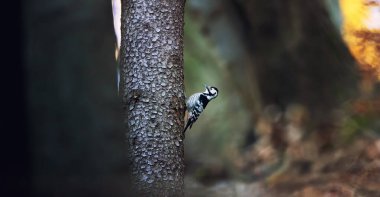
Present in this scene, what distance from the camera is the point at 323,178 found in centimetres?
726

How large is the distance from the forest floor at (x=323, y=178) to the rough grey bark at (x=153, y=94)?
363 cm

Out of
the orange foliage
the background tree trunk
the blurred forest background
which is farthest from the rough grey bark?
the orange foliage

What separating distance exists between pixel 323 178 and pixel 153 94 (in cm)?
446

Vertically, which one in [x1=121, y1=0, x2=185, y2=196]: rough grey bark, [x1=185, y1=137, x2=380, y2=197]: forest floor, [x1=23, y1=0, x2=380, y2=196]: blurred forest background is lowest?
[x1=121, y1=0, x2=185, y2=196]: rough grey bark

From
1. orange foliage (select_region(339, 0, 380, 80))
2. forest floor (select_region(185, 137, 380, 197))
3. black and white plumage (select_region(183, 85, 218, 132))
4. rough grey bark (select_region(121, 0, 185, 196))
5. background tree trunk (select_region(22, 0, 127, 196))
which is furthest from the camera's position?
orange foliage (select_region(339, 0, 380, 80))

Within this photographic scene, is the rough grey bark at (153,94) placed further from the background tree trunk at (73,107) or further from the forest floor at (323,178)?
the forest floor at (323,178)

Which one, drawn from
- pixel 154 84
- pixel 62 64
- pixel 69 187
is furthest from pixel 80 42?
pixel 154 84

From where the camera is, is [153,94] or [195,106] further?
[195,106]

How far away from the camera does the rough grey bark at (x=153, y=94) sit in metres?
3.15

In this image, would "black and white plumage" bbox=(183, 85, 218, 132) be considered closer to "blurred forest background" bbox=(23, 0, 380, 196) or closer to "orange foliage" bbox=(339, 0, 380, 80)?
"blurred forest background" bbox=(23, 0, 380, 196)

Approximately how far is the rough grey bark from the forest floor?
3.63m

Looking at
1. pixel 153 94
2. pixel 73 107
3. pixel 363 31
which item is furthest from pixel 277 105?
pixel 73 107

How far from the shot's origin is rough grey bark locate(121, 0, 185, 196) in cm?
315

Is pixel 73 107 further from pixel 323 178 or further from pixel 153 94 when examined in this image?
pixel 323 178
